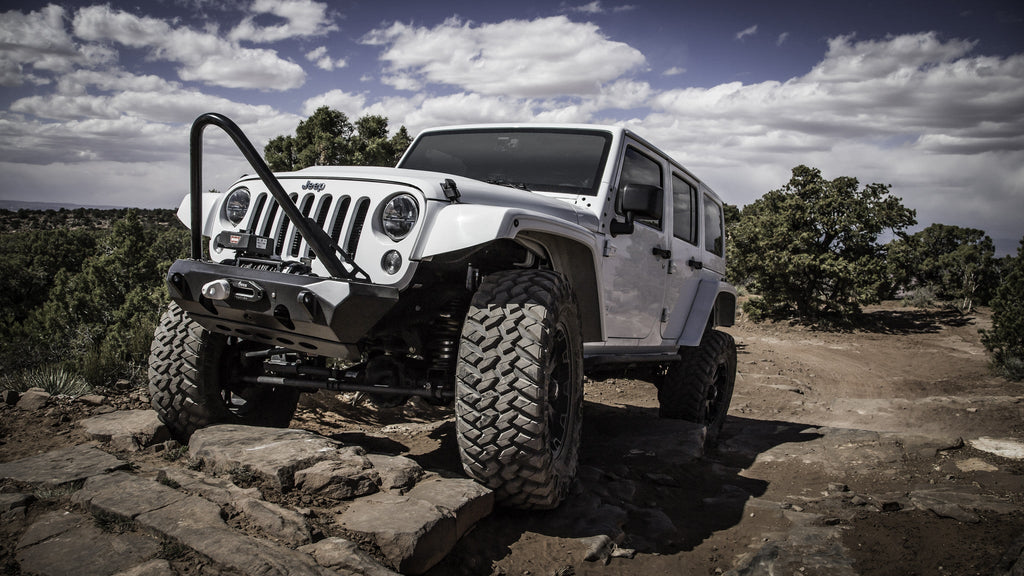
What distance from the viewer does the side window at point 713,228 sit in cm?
604

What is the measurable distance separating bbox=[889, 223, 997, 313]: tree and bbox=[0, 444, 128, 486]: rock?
16298 millimetres

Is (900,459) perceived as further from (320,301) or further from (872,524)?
(320,301)

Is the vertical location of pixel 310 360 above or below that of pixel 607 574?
above

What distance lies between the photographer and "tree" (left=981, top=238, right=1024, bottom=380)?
9562 mm

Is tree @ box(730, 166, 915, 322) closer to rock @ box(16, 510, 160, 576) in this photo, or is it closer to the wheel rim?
the wheel rim

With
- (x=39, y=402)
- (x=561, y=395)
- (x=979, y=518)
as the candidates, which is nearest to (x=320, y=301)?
(x=561, y=395)

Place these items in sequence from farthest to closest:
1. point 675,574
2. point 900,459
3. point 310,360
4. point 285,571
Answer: point 900,459
point 310,360
point 675,574
point 285,571

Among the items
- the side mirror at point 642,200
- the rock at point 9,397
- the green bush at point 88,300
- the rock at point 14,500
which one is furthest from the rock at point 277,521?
the green bush at point 88,300

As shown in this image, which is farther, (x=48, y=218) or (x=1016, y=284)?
(x=48, y=218)

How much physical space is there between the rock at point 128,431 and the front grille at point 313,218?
1278 millimetres

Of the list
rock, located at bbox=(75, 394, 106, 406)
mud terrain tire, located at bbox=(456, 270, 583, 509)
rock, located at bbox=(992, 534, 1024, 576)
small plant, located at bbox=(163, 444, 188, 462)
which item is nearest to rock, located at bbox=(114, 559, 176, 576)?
mud terrain tire, located at bbox=(456, 270, 583, 509)

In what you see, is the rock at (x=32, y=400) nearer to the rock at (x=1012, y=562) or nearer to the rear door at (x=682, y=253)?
the rear door at (x=682, y=253)

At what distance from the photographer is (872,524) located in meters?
3.35

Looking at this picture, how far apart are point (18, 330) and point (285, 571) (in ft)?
37.1
